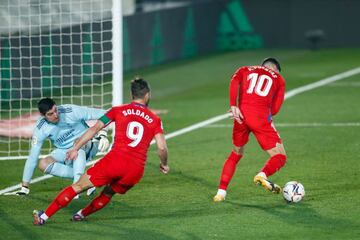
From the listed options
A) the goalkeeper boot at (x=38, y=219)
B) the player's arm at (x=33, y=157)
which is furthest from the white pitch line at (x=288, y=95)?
the goalkeeper boot at (x=38, y=219)

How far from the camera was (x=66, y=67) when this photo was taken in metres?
21.9

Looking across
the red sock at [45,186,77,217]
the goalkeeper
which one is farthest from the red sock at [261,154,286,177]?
the red sock at [45,186,77,217]

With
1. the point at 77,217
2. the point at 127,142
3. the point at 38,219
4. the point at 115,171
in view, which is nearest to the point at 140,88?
the point at 127,142

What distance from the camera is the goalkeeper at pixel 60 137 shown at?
525 inches

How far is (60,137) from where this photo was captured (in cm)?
1370

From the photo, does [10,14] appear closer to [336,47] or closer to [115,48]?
[115,48]

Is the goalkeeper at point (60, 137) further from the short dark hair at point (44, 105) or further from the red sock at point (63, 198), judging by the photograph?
the red sock at point (63, 198)

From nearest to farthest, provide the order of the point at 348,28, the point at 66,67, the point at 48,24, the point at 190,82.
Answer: the point at 48,24 → the point at 66,67 → the point at 190,82 → the point at 348,28

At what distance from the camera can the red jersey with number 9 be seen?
11.7 m

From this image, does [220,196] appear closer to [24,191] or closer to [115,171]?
[115,171]

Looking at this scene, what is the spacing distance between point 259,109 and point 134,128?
2.04m

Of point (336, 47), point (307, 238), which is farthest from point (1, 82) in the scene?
point (336, 47)

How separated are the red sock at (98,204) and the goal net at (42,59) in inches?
265

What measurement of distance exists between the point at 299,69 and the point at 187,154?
1037 cm
